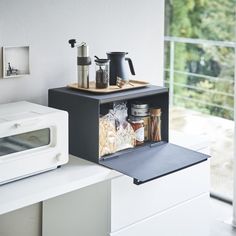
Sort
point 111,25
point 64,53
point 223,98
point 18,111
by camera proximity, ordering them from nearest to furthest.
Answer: point 18,111
point 64,53
point 111,25
point 223,98

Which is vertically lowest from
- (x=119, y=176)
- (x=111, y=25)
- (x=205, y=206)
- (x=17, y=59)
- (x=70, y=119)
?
(x=205, y=206)

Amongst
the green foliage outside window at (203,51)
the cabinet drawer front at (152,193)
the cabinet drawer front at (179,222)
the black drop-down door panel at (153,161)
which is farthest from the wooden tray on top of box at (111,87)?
the green foliage outside window at (203,51)

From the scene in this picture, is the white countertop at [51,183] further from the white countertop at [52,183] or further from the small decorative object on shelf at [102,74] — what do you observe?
the small decorative object on shelf at [102,74]

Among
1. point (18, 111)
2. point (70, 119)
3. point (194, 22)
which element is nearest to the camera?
point (18, 111)

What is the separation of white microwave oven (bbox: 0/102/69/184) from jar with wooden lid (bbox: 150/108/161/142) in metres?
0.49

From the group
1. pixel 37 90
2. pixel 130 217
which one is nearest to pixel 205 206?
pixel 130 217

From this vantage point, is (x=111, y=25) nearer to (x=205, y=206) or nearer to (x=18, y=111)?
(x=18, y=111)

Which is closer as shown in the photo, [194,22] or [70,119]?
[70,119]

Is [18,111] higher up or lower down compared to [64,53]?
lower down

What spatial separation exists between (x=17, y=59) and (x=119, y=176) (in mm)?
681

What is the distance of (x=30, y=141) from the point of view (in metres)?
2.01

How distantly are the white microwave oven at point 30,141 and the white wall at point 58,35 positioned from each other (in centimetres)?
27

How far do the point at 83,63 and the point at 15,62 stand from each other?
29cm

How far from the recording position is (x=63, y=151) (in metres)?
2.08
